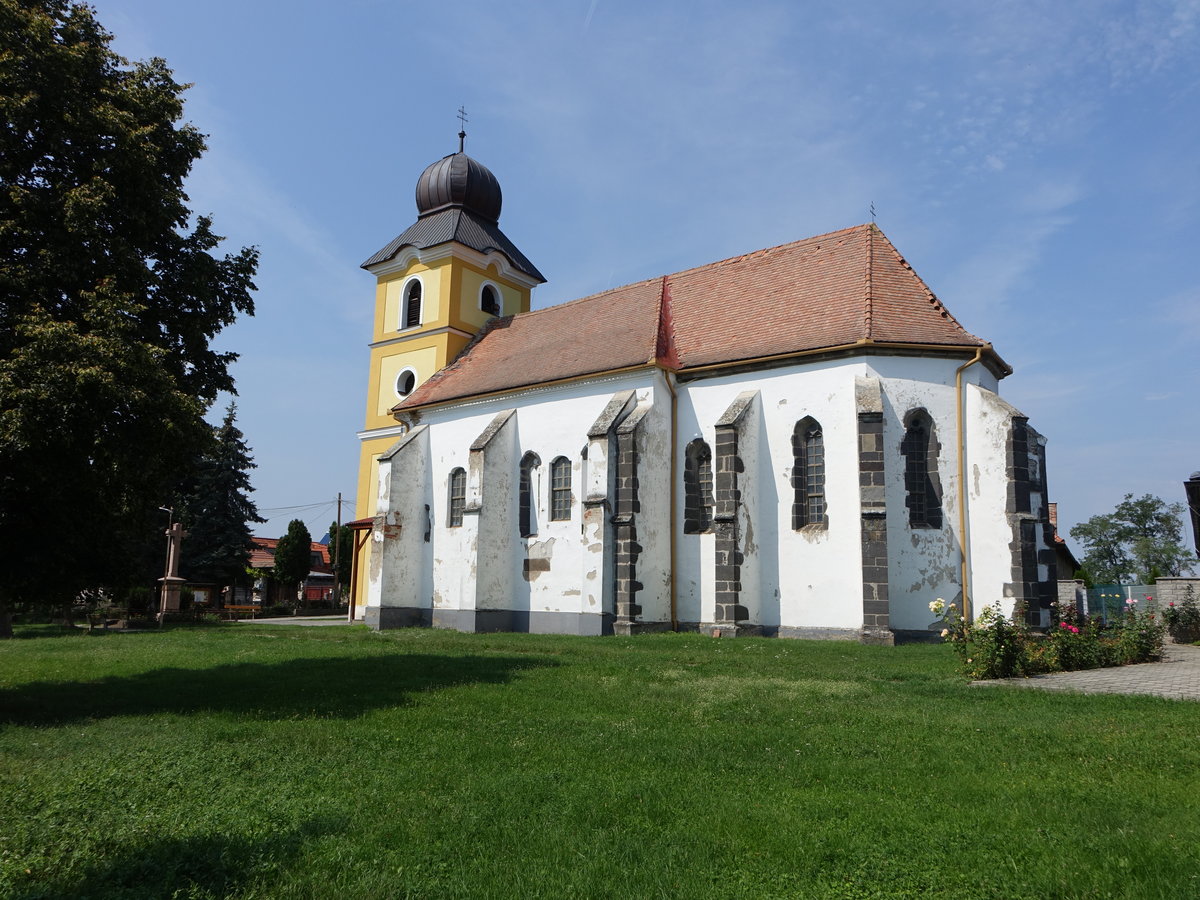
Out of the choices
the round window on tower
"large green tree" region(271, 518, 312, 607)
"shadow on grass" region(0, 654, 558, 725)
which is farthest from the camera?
"large green tree" region(271, 518, 312, 607)

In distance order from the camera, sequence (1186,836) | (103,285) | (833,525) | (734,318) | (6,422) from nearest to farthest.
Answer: (1186,836), (6,422), (103,285), (833,525), (734,318)

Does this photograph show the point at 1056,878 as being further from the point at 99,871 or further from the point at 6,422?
the point at 6,422

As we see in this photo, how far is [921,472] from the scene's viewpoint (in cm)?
1920

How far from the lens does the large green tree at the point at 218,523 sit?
40062 mm

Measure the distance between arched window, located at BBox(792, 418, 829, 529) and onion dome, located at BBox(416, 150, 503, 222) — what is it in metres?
17.4

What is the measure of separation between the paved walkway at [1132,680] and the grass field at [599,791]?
1.14m

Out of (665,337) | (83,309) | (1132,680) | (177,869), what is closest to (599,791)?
(177,869)

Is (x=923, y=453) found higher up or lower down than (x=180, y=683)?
higher up

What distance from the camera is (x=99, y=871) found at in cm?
462

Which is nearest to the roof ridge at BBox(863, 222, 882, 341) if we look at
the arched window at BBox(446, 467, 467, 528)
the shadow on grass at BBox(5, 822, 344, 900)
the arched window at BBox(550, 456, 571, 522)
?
the arched window at BBox(550, 456, 571, 522)

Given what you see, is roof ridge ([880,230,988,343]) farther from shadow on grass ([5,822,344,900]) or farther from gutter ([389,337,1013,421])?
shadow on grass ([5,822,344,900])

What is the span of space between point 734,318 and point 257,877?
64.8ft

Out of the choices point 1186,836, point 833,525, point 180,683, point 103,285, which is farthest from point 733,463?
point 1186,836

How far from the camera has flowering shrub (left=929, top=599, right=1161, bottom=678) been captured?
12.2 m
